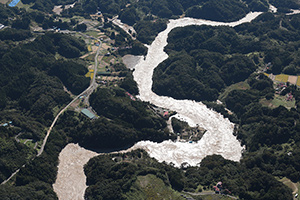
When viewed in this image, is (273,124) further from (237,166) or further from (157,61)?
(157,61)

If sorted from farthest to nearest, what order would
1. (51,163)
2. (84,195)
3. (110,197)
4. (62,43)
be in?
(62,43) < (51,163) < (84,195) < (110,197)

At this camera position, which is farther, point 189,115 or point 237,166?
point 189,115

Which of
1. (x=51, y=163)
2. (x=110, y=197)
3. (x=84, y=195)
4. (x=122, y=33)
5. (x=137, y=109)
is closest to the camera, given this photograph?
(x=110, y=197)

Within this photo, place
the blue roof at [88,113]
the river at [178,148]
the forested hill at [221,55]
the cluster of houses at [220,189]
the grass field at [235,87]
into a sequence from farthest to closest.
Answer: the forested hill at [221,55], the grass field at [235,87], the blue roof at [88,113], the river at [178,148], the cluster of houses at [220,189]

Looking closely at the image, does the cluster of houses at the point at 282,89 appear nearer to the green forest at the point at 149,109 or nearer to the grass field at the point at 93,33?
the green forest at the point at 149,109

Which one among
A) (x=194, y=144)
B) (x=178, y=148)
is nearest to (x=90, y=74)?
(x=178, y=148)

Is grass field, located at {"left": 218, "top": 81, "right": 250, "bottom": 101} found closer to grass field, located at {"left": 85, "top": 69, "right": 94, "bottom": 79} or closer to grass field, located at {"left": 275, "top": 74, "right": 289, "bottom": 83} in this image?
grass field, located at {"left": 275, "top": 74, "right": 289, "bottom": 83}

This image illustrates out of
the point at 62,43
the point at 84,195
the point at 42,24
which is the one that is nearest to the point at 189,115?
the point at 84,195

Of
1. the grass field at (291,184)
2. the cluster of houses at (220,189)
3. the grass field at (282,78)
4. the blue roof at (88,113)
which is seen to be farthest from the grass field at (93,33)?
the grass field at (291,184)

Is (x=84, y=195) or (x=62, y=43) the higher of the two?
(x=62, y=43)

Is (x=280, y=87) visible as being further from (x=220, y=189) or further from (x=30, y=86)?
(x=30, y=86)

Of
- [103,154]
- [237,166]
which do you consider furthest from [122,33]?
[237,166]
